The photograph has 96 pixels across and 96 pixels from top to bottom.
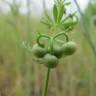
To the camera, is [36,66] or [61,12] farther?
[36,66]

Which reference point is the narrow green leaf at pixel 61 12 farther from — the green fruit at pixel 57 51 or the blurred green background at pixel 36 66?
the blurred green background at pixel 36 66

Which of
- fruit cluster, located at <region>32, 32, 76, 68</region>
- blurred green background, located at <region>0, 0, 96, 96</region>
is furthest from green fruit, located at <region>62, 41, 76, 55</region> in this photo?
blurred green background, located at <region>0, 0, 96, 96</region>

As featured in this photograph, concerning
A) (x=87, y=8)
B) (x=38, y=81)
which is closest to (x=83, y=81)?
(x=38, y=81)

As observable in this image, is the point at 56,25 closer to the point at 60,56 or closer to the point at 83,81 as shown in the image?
the point at 60,56

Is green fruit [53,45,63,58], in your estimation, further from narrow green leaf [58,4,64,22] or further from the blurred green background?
the blurred green background

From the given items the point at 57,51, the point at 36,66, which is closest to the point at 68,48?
the point at 57,51

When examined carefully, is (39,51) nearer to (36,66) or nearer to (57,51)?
(57,51)
